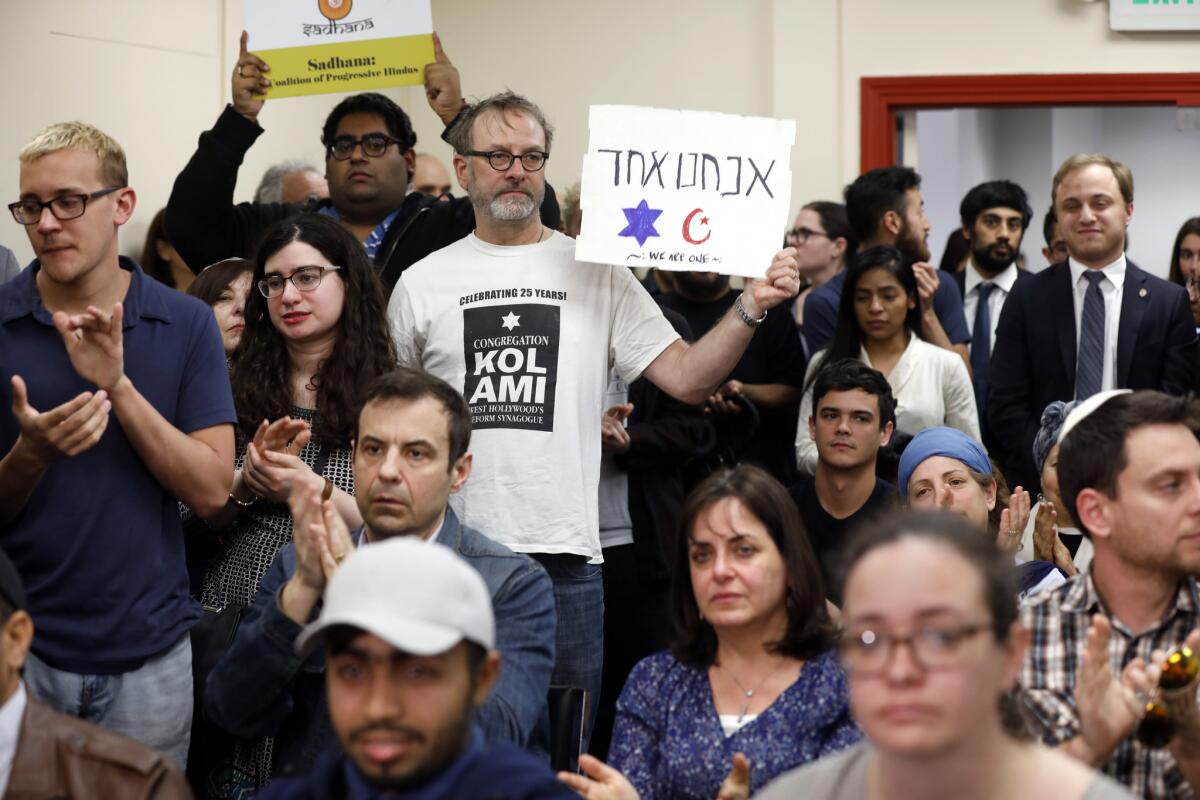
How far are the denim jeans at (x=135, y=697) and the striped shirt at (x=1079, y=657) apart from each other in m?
1.64

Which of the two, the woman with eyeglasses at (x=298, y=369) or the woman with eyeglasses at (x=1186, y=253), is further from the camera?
the woman with eyeglasses at (x=1186, y=253)

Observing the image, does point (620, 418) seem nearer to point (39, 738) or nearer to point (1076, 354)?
point (1076, 354)

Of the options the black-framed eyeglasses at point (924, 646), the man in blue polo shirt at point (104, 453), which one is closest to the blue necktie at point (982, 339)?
the man in blue polo shirt at point (104, 453)

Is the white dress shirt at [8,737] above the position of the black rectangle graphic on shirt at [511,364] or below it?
below

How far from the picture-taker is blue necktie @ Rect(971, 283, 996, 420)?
6.37 metres

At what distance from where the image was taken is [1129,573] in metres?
2.71

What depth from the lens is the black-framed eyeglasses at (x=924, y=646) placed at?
1876mm

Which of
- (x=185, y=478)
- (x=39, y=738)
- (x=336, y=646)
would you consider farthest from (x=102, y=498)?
(x=336, y=646)

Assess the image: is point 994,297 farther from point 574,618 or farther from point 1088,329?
point 574,618

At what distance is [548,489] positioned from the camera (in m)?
3.75

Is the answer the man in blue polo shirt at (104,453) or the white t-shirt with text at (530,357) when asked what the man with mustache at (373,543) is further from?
the white t-shirt with text at (530,357)

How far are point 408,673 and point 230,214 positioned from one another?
111 inches

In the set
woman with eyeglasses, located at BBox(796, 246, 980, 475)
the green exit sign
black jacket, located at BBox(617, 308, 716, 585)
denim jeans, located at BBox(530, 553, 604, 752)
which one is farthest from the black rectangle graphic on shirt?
Answer: the green exit sign

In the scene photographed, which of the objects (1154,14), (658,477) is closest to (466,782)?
(658,477)
